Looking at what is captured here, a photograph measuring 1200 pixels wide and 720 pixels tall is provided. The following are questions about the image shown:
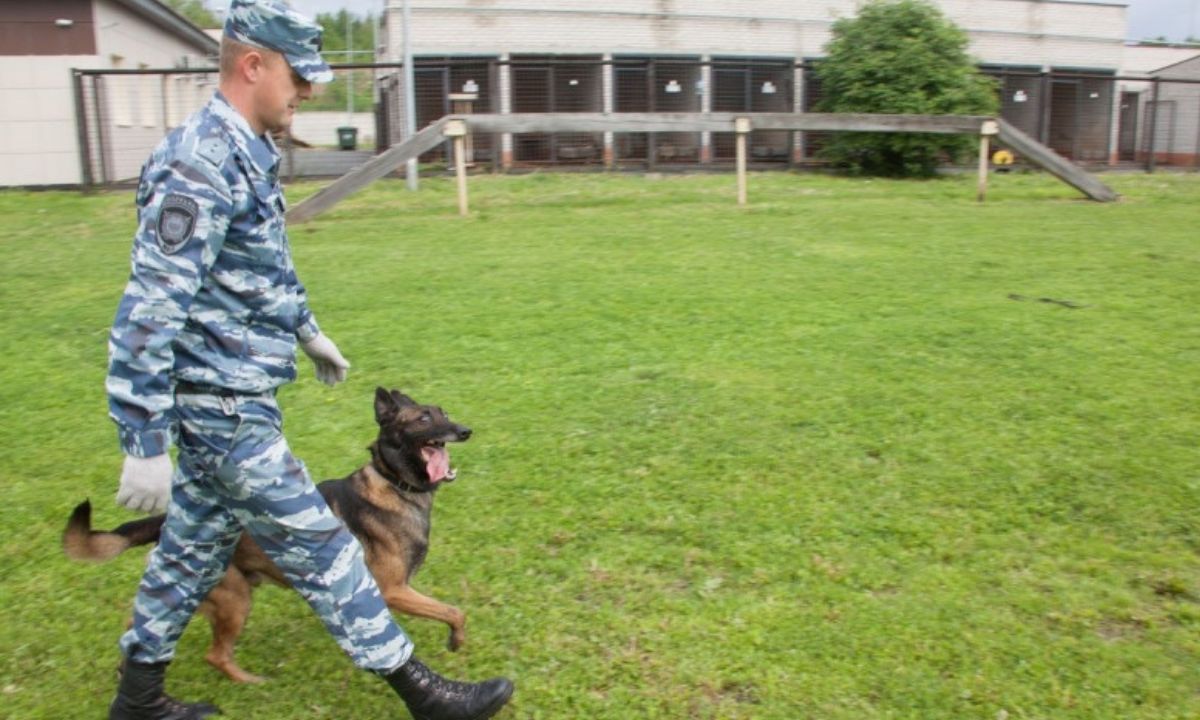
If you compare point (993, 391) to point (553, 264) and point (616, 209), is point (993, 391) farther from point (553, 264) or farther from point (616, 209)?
point (616, 209)

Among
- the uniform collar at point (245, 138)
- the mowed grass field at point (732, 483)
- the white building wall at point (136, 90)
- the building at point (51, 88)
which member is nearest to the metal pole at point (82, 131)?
the building at point (51, 88)

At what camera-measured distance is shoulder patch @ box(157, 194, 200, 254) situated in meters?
2.29

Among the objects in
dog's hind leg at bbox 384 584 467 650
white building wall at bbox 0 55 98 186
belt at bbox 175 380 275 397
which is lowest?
dog's hind leg at bbox 384 584 467 650

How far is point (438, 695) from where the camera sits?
9.13ft

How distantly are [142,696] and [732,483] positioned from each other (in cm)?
260

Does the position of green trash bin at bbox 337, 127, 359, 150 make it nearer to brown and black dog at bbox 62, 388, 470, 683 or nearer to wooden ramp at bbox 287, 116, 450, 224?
wooden ramp at bbox 287, 116, 450, 224

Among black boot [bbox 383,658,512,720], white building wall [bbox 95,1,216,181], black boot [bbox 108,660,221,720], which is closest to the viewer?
black boot [bbox 383,658,512,720]

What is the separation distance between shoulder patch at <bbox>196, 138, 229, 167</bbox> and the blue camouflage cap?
0.29 metres

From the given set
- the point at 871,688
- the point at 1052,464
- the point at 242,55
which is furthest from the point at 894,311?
the point at 242,55

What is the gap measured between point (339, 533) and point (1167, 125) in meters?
27.8

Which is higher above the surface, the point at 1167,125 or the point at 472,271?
the point at 1167,125

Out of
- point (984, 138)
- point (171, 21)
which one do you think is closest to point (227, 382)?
point (984, 138)

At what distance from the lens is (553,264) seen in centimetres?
961


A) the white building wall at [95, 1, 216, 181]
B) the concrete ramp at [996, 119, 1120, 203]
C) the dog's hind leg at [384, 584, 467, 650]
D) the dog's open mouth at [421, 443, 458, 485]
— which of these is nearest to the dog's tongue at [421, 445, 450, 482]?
the dog's open mouth at [421, 443, 458, 485]
